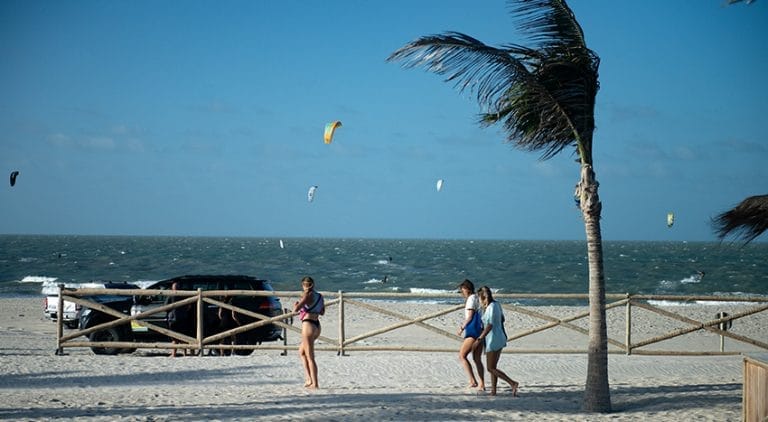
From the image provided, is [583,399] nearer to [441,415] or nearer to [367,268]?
[441,415]

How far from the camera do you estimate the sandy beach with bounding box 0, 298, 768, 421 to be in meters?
10.6

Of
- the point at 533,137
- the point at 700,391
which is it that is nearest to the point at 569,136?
the point at 533,137

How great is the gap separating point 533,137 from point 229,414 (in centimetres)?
530

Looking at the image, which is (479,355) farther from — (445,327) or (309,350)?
A: (445,327)

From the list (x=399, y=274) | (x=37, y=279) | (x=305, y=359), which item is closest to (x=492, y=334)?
(x=305, y=359)

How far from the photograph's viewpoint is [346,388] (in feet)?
41.3

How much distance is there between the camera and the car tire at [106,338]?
16766 millimetres

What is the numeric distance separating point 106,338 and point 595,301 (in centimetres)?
1036

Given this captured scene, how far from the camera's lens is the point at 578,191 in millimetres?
10930

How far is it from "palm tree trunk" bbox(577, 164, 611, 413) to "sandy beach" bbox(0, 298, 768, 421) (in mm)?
270

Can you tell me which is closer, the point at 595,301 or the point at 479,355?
the point at 595,301

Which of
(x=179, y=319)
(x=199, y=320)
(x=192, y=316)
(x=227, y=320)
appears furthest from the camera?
(x=192, y=316)

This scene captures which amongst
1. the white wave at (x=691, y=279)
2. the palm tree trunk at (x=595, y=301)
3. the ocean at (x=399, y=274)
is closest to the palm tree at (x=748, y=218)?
the palm tree trunk at (x=595, y=301)

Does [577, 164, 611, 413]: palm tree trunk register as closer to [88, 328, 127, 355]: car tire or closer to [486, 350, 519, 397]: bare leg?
[486, 350, 519, 397]: bare leg
